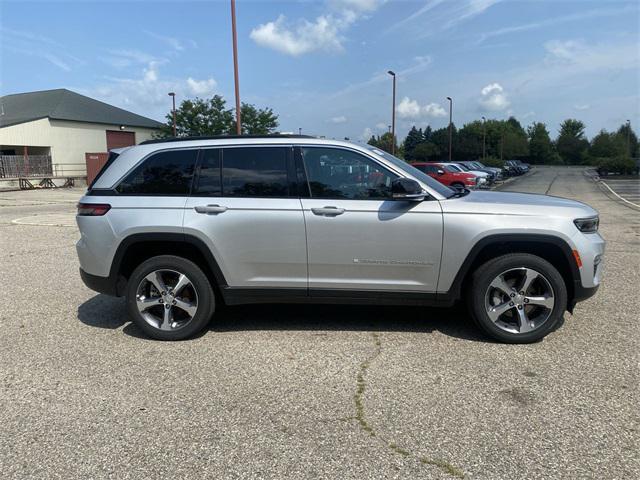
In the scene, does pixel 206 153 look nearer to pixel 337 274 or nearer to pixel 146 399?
pixel 337 274

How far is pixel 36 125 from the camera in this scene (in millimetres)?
40250

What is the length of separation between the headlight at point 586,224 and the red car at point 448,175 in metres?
20.4

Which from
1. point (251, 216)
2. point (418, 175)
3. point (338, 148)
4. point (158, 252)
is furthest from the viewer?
point (158, 252)

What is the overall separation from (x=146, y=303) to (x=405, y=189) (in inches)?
99.8

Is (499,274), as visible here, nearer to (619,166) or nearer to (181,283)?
(181,283)

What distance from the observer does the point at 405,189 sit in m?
4.14

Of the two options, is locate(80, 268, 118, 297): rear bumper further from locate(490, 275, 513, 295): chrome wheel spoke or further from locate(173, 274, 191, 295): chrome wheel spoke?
locate(490, 275, 513, 295): chrome wheel spoke

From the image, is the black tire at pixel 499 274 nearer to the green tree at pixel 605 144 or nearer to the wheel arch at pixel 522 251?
the wheel arch at pixel 522 251

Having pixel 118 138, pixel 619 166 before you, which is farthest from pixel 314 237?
pixel 619 166

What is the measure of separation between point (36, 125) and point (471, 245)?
1741 inches

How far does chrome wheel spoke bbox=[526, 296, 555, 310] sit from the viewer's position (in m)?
4.27

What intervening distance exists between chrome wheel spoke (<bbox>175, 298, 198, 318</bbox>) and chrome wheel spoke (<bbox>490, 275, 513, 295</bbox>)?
8.63 feet

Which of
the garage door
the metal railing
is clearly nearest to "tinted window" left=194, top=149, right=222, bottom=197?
the metal railing

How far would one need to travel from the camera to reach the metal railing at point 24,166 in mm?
35031
